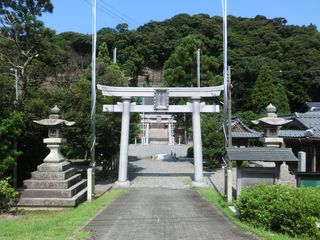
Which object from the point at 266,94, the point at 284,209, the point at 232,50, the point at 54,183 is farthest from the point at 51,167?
the point at 232,50

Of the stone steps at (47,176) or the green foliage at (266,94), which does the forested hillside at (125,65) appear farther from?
the stone steps at (47,176)

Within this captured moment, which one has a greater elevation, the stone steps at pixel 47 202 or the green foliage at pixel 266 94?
the green foliage at pixel 266 94

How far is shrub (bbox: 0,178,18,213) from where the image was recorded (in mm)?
14547

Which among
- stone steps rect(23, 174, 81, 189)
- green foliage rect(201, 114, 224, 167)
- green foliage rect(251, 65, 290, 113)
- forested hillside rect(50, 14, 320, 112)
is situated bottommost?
stone steps rect(23, 174, 81, 189)

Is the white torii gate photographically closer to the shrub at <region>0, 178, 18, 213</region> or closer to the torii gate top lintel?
→ the torii gate top lintel

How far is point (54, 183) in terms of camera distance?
669 inches

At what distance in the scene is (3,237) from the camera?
367 inches

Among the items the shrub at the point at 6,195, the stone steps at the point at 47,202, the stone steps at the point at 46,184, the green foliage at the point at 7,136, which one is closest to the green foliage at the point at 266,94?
the stone steps at the point at 46,184

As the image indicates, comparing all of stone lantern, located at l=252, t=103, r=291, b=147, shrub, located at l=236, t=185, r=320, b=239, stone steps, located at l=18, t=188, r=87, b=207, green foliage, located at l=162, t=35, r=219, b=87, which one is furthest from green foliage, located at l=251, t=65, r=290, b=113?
shrub, located at l=236, t=185, r=320, b=239

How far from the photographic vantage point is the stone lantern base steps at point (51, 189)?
16312 mm

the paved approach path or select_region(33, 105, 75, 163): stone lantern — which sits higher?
select_region(33, 105, 75, 163): stone lantern

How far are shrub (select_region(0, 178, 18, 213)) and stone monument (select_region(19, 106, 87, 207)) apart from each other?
0.42 meters

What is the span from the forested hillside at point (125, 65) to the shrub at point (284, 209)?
9.81 metres

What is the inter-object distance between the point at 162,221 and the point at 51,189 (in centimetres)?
691
